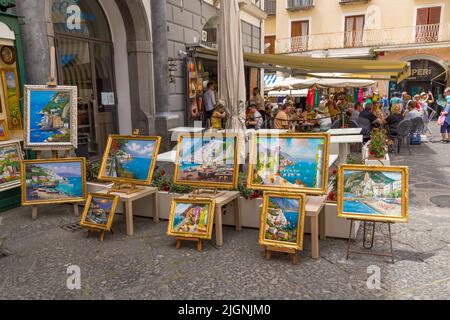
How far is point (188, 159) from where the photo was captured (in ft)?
14.3

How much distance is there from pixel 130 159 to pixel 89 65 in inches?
161

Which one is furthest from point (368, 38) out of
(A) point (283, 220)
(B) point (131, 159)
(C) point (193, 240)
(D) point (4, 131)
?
(C) point (193, 240)

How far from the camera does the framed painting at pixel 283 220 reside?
3582mm

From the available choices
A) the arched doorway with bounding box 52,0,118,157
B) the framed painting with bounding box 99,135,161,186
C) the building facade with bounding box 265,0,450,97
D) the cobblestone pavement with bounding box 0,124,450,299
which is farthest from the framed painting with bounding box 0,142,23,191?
the building facade with bounding box 265,0,450,97

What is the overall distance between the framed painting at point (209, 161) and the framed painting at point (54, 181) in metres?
1.56

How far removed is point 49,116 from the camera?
5211 millimetres

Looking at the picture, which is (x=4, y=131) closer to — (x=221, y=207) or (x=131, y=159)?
(x=131, y=159)

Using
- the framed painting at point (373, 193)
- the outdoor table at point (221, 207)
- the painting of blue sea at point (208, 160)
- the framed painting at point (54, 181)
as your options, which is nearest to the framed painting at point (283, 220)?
the framed painting at point (373, 193)

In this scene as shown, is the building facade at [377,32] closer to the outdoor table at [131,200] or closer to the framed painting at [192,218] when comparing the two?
the outdoor table at [131,200]

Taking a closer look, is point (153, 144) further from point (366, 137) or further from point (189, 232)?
point (366, 137)

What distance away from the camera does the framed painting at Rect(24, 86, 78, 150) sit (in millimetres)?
5094

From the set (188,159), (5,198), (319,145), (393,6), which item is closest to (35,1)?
(5,198)

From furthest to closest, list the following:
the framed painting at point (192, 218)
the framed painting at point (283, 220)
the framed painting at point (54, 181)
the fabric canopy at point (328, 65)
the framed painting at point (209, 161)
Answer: the fabric canopy at point (328, 65) < the framed painting at point (54, 181) < the framed painting at point (209, 161) < the framed painting at point (192, 218) < the framed painting at point (283, 220)

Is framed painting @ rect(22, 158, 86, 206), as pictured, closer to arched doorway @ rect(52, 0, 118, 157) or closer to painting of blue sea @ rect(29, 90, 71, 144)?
painting of blue sea @ rect(29, 90, 71, 144)
